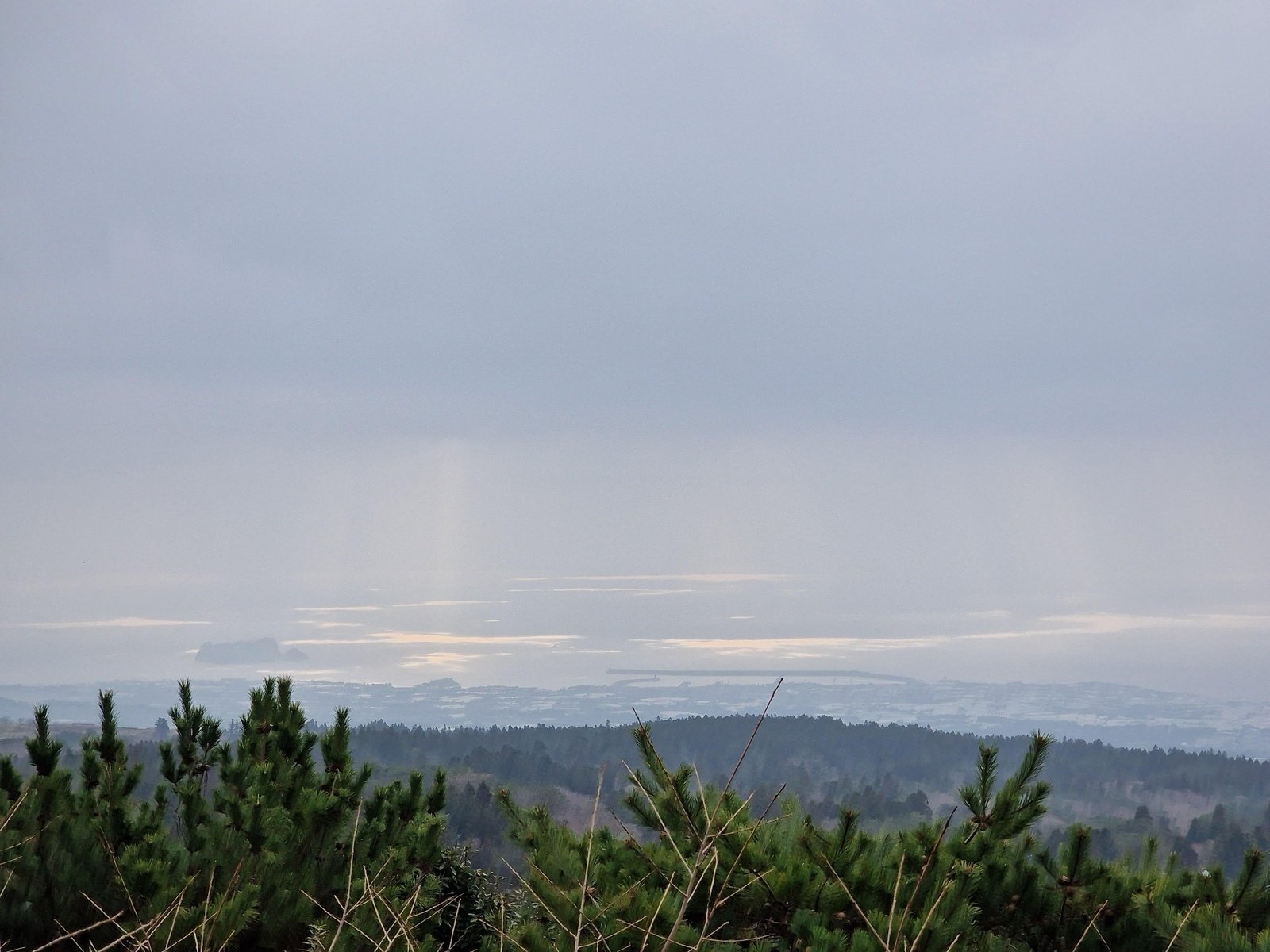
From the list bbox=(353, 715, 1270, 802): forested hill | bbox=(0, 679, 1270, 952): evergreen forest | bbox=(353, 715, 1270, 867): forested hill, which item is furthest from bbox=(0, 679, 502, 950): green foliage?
bbox=(353, 715, 1270, 802): forested hill

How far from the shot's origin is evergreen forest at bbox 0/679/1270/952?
5.41 metres

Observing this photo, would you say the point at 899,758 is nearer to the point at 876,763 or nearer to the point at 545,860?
the point at 876,763

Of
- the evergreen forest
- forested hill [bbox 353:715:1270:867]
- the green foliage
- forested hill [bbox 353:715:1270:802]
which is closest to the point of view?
the evergreen forest

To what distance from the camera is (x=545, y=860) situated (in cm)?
611

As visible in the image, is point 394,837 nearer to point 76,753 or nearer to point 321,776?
point 321,776

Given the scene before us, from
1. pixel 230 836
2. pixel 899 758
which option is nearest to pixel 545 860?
pixel 230 836

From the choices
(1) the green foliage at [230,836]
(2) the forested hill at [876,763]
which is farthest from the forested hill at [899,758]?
(1) the green foliage at [230,836]

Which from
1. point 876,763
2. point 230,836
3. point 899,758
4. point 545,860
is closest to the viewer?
point 545,860

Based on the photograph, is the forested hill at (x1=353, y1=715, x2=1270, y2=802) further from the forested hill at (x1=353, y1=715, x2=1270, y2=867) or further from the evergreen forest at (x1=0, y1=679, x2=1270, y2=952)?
the evergreen forest at (x1=0, y1=679, x2=1270, y2=952)

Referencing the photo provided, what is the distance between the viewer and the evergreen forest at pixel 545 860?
5.41 m

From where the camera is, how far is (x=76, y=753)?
302 inches

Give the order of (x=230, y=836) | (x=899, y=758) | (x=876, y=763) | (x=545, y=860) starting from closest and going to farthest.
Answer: (x=545, y=860)
(x=230, y=836)
(x=899, y=758)
(x=876, y=763)

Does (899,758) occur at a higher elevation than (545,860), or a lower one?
lower

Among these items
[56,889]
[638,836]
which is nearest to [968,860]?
[638,836]
